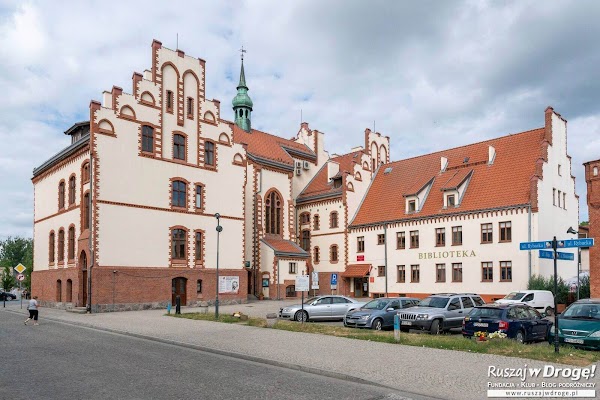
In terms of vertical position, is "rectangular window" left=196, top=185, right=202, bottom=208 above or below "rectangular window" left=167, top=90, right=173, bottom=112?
below

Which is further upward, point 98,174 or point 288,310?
point 98,174

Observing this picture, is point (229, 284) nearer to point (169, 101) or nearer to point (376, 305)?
point (169, 101)

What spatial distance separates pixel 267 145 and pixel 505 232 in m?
24.9

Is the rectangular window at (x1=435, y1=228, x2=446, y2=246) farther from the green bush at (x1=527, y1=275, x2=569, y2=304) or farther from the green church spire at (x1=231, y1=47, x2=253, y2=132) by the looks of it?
the green church spire at (x1=231, y1=47, x2=253, y2=132)

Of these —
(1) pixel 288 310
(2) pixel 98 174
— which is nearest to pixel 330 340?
(1) pixel 288 310

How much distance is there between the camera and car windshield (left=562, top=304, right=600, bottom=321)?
57.7ft

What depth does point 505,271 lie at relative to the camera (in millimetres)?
38562

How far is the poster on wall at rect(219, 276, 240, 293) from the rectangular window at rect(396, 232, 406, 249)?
542 inches

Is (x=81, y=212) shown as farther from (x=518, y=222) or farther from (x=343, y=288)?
(x=518, y=222)

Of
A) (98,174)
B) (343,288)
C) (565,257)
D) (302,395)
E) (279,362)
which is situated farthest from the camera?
(343,288)

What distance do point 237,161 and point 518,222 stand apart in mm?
22271

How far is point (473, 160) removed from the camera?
45.6 m

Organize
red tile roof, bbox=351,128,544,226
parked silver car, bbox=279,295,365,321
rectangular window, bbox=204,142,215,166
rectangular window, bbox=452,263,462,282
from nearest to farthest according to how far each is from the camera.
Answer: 1. parked silver car, bbox=279,295,365,321
2. red tile roof, bbox=351,128,544,226
3. rectangular window, bbox=452,263,462,282
4. rectangular window, bbox=204,142,215,166

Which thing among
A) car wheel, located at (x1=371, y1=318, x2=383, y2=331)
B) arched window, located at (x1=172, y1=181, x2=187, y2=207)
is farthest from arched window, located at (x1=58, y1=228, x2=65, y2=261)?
car wheel, located at (x1=371, y1=318, x2=383, y2=331)
